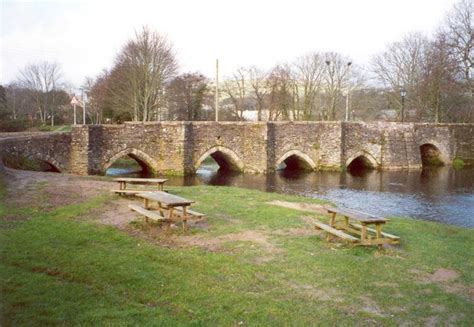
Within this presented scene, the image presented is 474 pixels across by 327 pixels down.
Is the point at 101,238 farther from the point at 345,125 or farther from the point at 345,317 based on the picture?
the point at 345,125

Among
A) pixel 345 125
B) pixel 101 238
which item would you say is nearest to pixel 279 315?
pixel 101 238

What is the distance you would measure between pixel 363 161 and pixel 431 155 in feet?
24.4

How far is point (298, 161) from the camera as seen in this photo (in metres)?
31.8

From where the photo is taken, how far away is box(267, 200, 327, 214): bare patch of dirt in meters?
13.1

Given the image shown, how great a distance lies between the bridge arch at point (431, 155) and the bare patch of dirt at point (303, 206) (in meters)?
24.6

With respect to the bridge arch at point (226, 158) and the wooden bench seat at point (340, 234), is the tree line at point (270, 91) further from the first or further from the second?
the wooden bench seat at point (340, 234)

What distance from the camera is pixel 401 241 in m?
9.80

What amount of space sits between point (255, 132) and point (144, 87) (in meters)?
14.1

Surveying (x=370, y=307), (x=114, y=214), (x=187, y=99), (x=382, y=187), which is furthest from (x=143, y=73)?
(x=370, y=307)

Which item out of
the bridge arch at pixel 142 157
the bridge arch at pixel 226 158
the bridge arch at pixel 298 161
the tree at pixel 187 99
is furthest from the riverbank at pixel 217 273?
the tree at pixel 187 99

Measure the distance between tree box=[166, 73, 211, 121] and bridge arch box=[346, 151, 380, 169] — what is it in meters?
19.6

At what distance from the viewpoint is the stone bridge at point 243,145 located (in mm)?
22891

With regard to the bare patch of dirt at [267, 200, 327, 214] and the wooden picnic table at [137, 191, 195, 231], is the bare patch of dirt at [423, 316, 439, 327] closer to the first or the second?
the wooden picnic table at [137, 191, 195, 231]

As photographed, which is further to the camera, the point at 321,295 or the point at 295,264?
the point at 295,264
